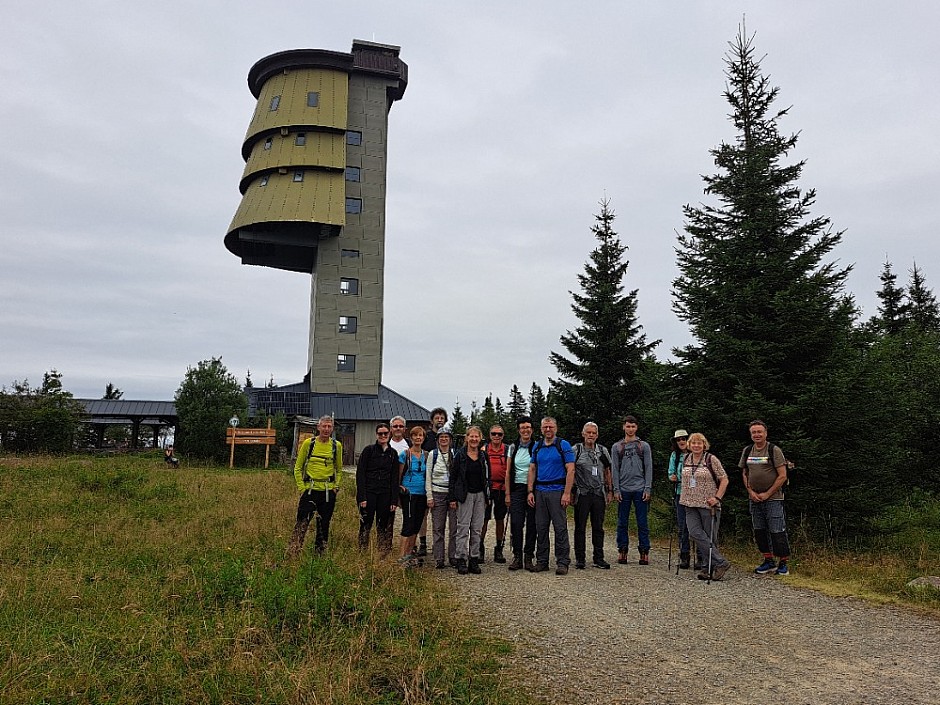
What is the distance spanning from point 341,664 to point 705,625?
11.2 feet

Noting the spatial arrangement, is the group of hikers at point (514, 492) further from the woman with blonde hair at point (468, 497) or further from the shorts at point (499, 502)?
the shorts at point (499, 502)

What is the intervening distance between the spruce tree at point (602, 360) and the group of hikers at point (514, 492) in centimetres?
917

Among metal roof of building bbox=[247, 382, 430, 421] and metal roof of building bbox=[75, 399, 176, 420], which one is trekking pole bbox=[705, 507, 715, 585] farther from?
metal roof of building bbox=[75, 399, 176, 420]

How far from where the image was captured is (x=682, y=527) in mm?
9055

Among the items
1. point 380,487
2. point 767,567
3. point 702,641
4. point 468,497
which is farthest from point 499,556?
point 702,641

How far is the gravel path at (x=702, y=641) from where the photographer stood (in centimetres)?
445

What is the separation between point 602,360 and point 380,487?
11.4 m

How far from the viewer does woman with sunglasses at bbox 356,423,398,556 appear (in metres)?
8.23

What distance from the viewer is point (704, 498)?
26.7 feet

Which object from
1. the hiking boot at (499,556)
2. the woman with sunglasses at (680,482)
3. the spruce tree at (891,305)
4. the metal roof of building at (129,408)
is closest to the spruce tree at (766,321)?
the woman with sunglasses at (680,482)

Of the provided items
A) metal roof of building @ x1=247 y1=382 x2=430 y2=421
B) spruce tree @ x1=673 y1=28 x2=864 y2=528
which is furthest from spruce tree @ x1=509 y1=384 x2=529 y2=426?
spruce tree @ x1=673 y1=28 x2=864 y2=528

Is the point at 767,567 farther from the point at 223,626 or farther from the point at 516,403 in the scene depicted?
the point at 516,403

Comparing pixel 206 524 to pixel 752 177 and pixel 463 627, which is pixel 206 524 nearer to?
pixel 463 627

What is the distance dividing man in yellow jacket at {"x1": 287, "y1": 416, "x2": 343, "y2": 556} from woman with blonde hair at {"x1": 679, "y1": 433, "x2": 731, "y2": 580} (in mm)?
4584
